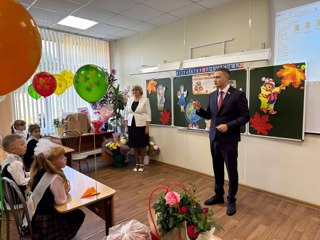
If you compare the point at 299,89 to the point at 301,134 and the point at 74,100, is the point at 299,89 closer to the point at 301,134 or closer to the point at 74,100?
the point at 301,134

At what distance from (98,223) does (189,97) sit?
2.50m

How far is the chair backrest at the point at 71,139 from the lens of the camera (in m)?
3.92

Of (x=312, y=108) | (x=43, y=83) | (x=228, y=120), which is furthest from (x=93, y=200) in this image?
(x=312, y=108)

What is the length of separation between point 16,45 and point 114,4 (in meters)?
2.84

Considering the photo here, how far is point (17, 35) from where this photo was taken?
0.94 meters

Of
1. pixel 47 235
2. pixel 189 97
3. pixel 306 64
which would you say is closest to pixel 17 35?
pixel 47 235

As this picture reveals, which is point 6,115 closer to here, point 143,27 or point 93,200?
point 143,27

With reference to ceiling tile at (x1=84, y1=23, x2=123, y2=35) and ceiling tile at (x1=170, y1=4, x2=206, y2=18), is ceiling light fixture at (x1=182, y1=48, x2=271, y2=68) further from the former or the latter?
ceiling tile at (x1=84, y1=23, x2=123, y2=35)

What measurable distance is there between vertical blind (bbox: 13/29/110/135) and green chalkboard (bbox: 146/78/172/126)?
69.1 inches

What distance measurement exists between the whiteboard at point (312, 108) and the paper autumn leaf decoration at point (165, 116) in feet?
7.66

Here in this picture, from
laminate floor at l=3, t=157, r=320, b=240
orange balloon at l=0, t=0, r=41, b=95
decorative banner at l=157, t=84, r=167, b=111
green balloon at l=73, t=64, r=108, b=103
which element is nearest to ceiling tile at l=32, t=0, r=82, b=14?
green balloon at l=73, t=64, r=108, b=103

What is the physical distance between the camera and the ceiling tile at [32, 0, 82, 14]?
10.6 feet

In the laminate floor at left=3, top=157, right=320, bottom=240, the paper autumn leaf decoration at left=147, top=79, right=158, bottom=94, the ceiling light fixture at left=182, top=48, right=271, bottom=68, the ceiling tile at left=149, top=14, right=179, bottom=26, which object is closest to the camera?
the laminate floor at left=3, top=157, right=320, bottom=240

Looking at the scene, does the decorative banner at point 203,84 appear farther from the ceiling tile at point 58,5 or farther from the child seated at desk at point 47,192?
the child seated at desk at point 47,192
